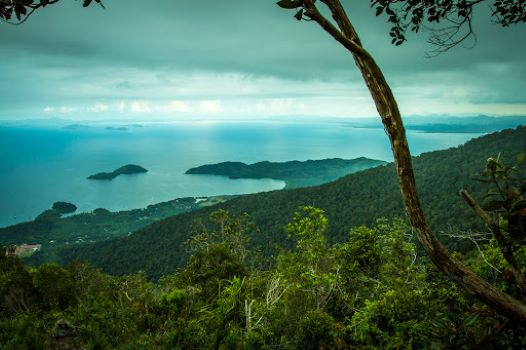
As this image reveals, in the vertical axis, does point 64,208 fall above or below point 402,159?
below

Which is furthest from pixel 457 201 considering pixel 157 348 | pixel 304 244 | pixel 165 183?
pixel 165 183

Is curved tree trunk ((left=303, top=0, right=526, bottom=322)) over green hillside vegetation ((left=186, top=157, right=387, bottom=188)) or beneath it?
Answer: over

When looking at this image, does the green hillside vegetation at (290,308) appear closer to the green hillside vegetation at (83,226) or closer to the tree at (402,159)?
the tree at (402,159)

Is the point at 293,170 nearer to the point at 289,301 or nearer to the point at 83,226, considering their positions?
the point at 83,226

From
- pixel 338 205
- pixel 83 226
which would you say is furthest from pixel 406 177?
pixel 83 226

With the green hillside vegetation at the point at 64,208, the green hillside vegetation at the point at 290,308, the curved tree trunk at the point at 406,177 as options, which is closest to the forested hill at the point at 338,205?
the green hillside vegetation at the point at 290,308

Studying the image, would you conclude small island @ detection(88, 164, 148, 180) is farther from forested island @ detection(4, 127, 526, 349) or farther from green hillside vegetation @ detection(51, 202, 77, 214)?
forested island @ detection(4, 127, 526, 349)

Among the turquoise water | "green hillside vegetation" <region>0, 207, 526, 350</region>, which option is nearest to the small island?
the turquoise water
